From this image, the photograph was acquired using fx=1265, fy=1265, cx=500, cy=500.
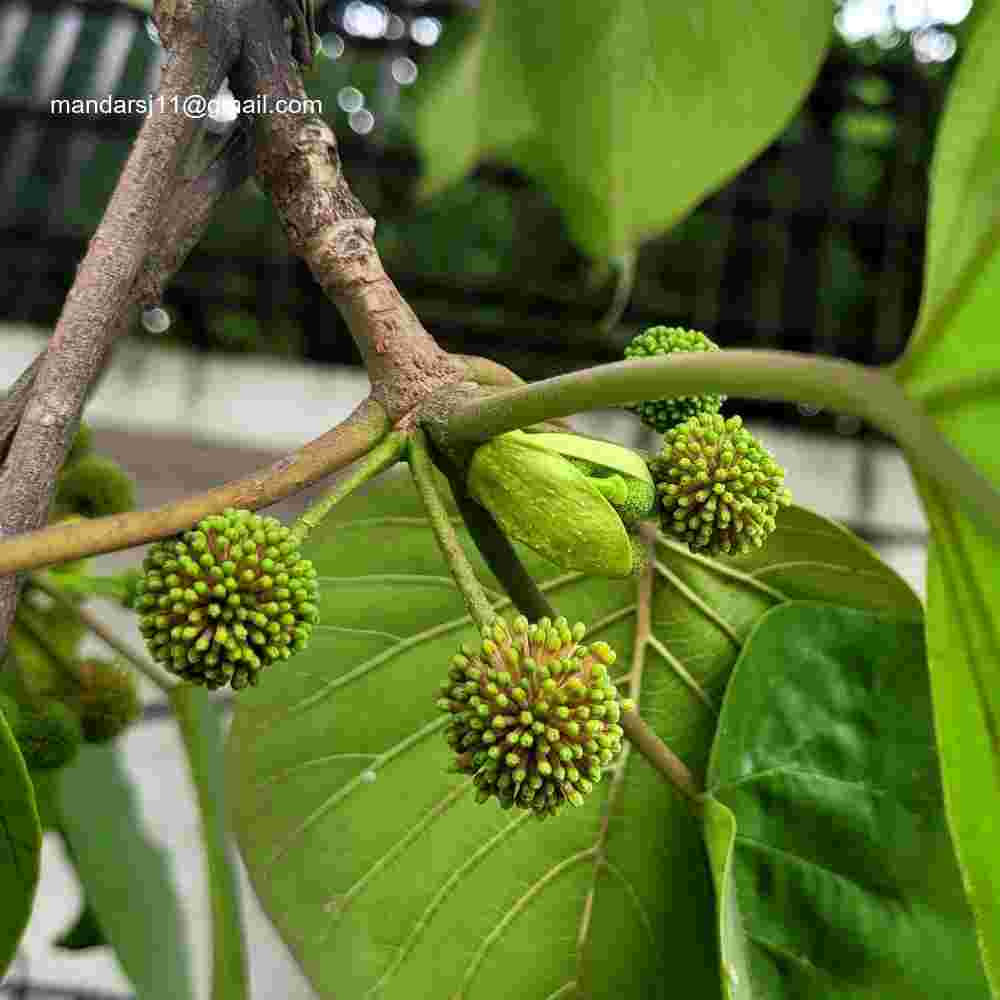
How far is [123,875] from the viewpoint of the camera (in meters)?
0.64

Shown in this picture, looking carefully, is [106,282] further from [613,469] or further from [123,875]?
[123,875]

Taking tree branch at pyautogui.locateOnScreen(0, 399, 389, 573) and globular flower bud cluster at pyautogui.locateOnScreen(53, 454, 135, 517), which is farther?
globular flower bud cluster at pyautogui.locateOnScreen(53, 454, 135, 517)

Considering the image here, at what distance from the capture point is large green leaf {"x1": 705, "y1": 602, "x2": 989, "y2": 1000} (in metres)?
0.45

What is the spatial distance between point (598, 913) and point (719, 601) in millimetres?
137

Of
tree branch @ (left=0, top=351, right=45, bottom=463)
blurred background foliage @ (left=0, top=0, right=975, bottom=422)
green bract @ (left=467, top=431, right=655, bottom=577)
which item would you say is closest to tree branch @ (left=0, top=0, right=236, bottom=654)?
tree branch @ (left=0, top=351, right=45, bottom=463)

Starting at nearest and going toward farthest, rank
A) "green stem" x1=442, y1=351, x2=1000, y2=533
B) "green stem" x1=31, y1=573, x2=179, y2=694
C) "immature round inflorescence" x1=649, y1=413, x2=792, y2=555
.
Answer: "green stem" x1=442, y1=351, x2=1000, y2=533, "immature round inflorescence" x1=649, y1=413, x2=792, y2=555, "green stem" x1=31, y1=573, x2=179, y2=694

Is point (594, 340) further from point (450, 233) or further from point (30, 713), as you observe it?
point (30, 713)

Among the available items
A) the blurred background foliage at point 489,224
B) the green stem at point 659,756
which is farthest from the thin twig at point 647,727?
the blurred background foliage at point 489,224

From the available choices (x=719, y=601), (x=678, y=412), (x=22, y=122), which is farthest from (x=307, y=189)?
(x=22, y=122)

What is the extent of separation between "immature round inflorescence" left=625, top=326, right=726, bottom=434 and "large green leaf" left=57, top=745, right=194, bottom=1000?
0.34 metres

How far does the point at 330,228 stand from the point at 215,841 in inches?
10.4

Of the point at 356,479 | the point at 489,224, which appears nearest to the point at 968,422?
the point at 356,479

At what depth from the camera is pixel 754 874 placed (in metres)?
0.48

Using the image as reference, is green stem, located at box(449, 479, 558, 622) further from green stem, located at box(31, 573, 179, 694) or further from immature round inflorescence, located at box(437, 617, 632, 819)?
green stem, located at box(31, 573, 179, 694)
